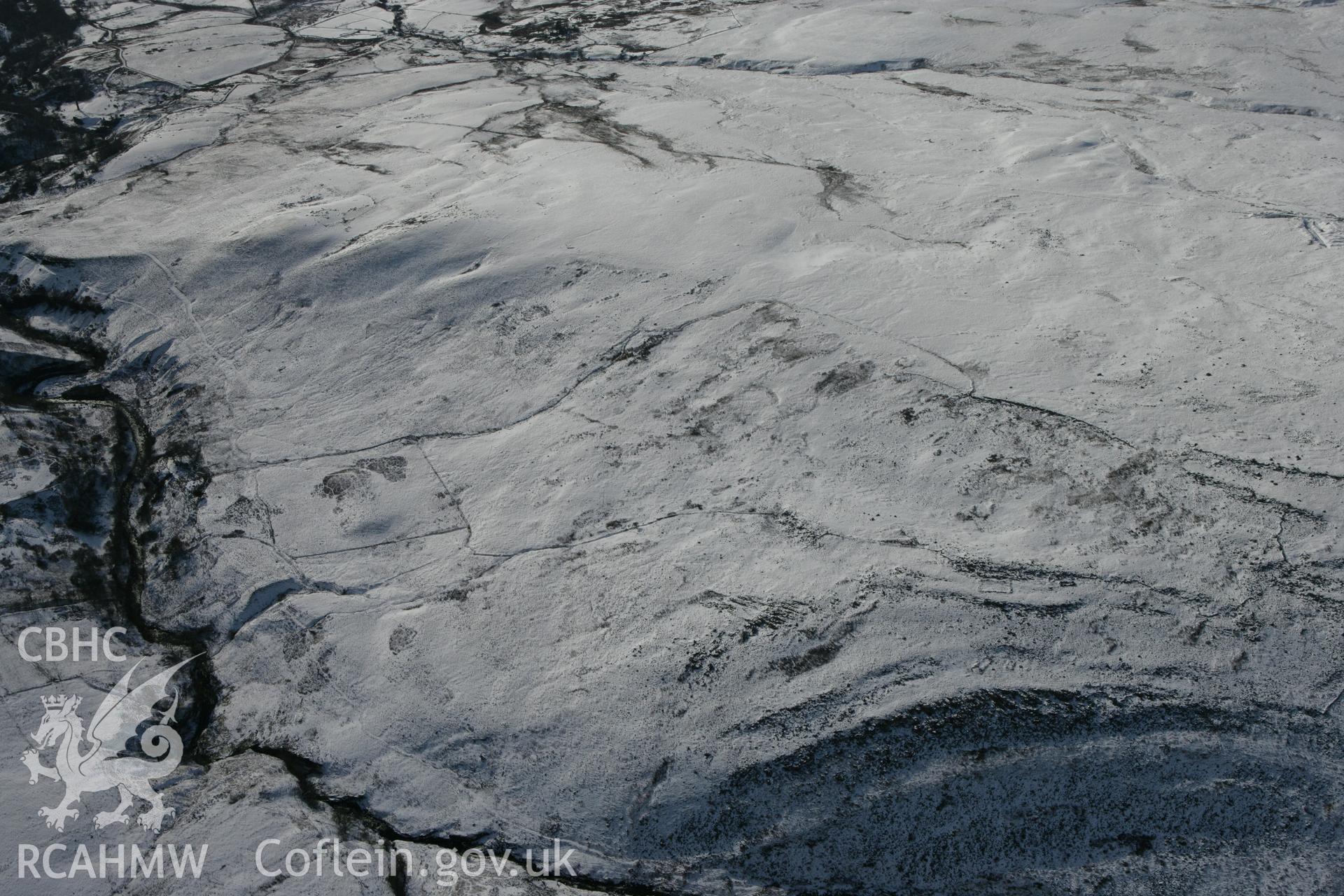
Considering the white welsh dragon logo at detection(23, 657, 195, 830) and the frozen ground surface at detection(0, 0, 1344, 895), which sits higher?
the frozen ground surface at detection(0, 0, 1344, 895)

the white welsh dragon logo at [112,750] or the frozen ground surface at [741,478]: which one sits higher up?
the frozen ground surface at [741,478]

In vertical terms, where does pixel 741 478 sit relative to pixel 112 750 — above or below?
above

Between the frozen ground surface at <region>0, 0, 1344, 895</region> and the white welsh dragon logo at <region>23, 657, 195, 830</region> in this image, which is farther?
the white welsh dragon logo at <region>23, 657, 195, 830</region>

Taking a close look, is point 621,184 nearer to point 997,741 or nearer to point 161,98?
point 997,741

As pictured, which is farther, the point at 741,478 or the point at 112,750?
the point at 741,478

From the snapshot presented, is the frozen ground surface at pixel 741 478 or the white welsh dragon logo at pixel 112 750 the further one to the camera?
the white welsh dragon logo at pixel 112 750
